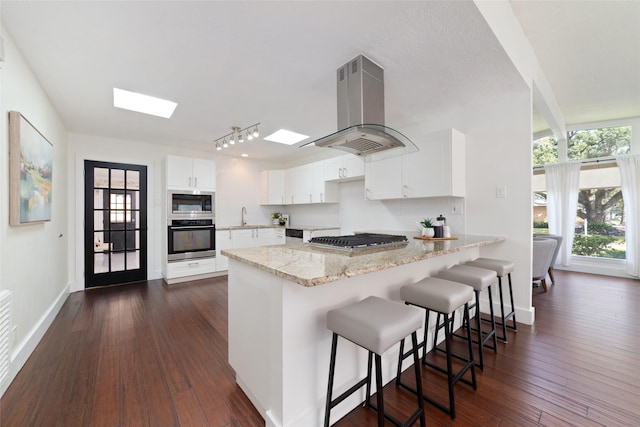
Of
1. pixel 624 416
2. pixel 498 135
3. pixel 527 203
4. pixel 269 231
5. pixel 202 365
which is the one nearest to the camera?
pixel 624 416

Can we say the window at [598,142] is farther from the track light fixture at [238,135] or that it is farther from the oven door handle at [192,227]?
the oven door handle at [192,227]

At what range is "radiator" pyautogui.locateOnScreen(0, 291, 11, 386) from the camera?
157 centimetres

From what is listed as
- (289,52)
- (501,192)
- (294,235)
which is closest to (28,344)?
(289,52)

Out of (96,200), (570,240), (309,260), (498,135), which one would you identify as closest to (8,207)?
(309,260)

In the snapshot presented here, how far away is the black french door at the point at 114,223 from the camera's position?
158 inches

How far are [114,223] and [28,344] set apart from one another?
2.47m

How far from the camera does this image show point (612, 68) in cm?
295

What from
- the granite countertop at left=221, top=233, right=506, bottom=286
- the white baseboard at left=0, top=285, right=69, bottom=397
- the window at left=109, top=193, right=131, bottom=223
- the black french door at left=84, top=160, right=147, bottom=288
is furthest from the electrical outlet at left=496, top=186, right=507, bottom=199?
the window at left=109, top=193, right=131, bottom=223

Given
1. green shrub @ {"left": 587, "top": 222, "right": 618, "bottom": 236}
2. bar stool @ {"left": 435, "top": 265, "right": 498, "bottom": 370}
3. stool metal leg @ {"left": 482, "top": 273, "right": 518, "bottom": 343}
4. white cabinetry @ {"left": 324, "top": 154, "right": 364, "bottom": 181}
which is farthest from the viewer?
green shrub @ {"left": 587, "top": 222, "right": 618, "bottom": 236}

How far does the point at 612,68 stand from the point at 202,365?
514 centimetres

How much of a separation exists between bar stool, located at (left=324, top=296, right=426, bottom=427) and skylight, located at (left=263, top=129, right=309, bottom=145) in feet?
10.3

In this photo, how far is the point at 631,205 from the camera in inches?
169

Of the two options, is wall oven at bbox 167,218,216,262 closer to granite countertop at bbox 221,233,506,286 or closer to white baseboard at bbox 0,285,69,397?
white baseboard at bbox 0,285,69,397

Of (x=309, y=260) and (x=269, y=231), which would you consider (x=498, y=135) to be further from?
(x=269, y=231)
